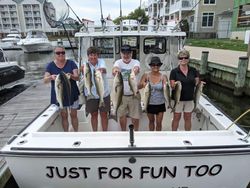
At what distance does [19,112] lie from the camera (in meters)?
7.65

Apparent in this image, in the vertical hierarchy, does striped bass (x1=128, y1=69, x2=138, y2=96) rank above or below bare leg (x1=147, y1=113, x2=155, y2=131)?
above

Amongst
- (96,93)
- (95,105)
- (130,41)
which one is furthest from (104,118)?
(130,41)

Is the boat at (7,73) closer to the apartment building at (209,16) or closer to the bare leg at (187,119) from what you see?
the bare leg at (187,119)

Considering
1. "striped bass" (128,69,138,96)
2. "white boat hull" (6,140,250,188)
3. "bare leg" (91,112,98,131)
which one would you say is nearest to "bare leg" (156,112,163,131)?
"striped bass" (128,69,138,96)

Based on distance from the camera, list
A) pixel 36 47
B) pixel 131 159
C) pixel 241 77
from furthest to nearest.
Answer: pixel 36 47, pixel 241 77, pixel 131 159

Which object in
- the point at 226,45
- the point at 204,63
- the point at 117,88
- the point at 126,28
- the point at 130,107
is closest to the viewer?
the point at 117,88

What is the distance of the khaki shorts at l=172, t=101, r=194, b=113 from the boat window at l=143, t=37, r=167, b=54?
2.17 meters

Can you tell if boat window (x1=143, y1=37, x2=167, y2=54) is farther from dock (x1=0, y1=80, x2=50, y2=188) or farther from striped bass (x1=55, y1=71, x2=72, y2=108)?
dock (x1=0, y1=80, x2=50, y2=188)

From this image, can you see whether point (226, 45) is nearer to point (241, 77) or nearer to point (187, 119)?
point (241, 77)

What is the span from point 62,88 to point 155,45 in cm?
276

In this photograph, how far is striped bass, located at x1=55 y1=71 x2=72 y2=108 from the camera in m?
3.38

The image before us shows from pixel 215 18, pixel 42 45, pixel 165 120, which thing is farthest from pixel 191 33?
pixel 165 120

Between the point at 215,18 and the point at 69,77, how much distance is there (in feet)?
103

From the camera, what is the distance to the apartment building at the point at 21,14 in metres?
72.5
